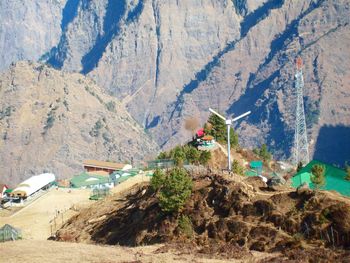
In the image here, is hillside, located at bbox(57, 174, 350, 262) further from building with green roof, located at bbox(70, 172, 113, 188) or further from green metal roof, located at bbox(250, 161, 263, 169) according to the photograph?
building with green roof, located at bbox(70, 172, 113, 188)

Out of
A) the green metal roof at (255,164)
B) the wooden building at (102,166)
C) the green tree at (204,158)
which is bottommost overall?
the wooden building at (102,166)

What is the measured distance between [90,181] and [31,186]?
38.6ft

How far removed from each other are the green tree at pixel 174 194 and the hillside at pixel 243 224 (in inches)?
25.9

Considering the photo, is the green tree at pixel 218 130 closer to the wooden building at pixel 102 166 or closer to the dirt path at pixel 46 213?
the dirt path at pixel 46 213

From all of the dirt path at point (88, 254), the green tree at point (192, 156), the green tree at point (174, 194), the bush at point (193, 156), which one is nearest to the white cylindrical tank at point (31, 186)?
the bush at point (193, 156)

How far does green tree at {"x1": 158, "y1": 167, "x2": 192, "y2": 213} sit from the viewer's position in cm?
4753

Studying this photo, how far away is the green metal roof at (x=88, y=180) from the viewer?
4192 inches

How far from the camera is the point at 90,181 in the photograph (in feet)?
357

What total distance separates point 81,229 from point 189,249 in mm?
19175

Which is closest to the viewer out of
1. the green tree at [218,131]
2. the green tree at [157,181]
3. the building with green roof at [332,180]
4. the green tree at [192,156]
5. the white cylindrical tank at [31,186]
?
the green tree at [157,181]

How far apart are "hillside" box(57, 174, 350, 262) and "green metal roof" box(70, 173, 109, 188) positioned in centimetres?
5173

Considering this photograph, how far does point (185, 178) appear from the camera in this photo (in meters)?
48.6

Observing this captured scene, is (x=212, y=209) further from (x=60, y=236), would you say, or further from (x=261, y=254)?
(x=60, y=236)

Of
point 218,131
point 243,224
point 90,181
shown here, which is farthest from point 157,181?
point 90,181
